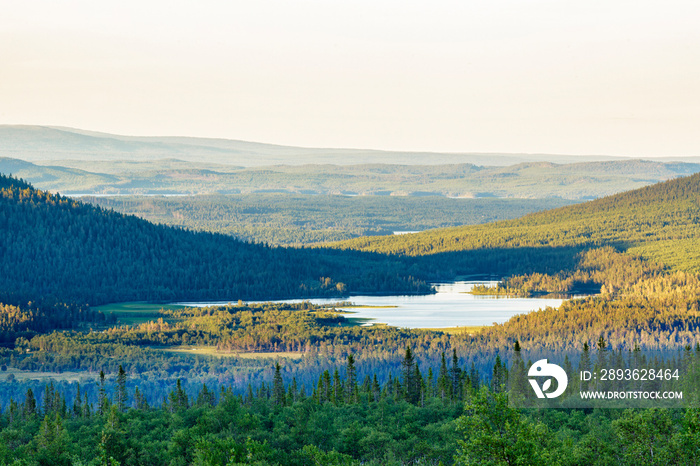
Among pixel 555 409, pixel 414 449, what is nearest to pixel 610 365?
pixel 555 409

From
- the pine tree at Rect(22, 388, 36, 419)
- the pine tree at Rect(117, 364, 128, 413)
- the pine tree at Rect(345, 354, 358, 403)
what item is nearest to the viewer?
the pine tree at Rect(345, 354, 358, 403)

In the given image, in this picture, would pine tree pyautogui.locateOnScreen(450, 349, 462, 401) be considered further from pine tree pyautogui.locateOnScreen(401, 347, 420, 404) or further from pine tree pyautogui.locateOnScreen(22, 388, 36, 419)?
pine tree pyautogui.locateOnScreen(22, 388, 36, 419)

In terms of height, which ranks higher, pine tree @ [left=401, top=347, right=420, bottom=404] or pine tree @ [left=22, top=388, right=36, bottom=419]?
pine tree @ [left=401, top=347, right=420, bottom=404]

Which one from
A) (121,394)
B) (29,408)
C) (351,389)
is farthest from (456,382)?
(29,408)

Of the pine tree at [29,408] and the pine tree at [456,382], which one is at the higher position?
the pine tree at [456,382]

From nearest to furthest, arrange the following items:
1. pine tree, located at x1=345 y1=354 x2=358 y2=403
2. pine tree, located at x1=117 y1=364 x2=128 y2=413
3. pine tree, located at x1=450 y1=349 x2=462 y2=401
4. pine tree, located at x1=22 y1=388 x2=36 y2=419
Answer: pine tree, located at x1=345 y1=354 x2=358 y2=403
pine tree, located at x1=22 y1=388 x2=36 y2=419
pine tree, located at x1=450 y1=349 x2=462 y2=401
pine tree, located at x1=117 y1=364 x2=128 y2=413

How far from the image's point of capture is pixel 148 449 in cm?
11438

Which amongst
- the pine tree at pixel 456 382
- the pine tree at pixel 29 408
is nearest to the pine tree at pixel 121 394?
the pine tree at pixel 29 408

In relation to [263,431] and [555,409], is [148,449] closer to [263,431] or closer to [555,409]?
[263,431]

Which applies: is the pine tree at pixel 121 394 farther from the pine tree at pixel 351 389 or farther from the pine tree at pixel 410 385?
the pine tree at pixel 410 385

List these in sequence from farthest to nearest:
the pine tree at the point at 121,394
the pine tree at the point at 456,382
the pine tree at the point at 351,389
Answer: the pine tree at the point at 121,394 → the pine tree at the point at 456,382 → the pine tree at the point at 351,389

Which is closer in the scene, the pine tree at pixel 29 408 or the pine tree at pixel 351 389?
the pine tree at pixel 351 389

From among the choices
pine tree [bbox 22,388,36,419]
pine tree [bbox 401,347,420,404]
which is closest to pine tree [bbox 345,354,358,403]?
pine tree [bbox 401,347,420,404]

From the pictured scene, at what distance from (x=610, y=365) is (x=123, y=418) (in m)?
70.8
